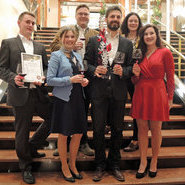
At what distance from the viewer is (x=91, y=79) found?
2100 mm

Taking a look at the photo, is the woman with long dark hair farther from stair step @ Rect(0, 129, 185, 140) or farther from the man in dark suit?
the man in dark suit

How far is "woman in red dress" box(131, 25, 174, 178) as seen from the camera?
2.02 meters

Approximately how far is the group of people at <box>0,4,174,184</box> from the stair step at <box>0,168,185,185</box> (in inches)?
2.4

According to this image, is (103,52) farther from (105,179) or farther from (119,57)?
(105,179)

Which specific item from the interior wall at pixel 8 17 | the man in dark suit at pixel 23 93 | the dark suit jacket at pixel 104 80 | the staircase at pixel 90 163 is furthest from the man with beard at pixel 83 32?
the interior wall at pixel 8 17

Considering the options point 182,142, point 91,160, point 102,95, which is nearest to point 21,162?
point 91,160

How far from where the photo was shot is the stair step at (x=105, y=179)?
2027 mm

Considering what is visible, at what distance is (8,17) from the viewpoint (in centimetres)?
398

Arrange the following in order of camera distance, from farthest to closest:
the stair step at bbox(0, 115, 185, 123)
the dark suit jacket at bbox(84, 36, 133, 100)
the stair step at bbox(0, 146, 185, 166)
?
the stair step at bbox(0, 115, 185, 123), the stair step at bbox(0, 146, 185, 166), the dark suit jacket at bbox(84, 36, 133, 100)

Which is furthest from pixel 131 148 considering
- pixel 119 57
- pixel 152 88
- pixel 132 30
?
pixel 132 30

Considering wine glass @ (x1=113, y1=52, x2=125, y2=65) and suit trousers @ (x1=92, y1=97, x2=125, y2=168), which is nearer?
wine glass @ (x1=113, y1=52, x2=125, y2=65)

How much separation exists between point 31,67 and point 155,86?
4.01 ft

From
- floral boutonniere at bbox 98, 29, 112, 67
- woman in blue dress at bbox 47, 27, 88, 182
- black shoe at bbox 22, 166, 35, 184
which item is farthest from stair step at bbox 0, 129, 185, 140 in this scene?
floral boutonniere at bbox 98, 29, 112, 67

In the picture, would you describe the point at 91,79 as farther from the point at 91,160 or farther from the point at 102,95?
the point at 91,160
